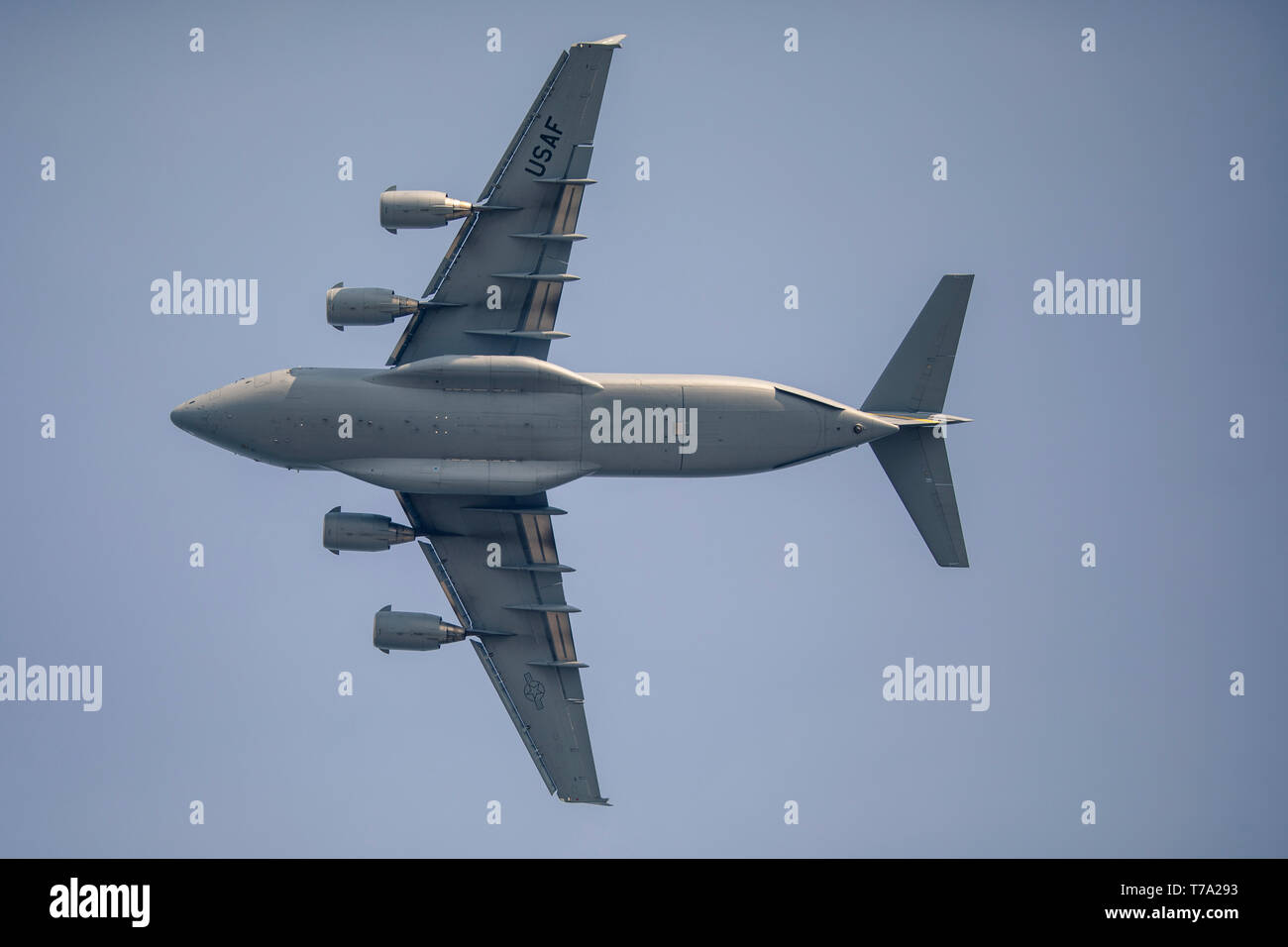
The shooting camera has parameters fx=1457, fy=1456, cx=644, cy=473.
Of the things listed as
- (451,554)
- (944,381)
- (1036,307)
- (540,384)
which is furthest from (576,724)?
(1036,307)

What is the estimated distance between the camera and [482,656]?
163 ft

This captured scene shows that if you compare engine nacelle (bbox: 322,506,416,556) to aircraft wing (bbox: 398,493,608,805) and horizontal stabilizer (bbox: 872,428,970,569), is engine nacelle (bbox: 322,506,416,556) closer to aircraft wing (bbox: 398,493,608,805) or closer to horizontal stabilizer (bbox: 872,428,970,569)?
aircraft wing (bbox: 398,493,608,805)

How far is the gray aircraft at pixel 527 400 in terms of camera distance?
1795 inches

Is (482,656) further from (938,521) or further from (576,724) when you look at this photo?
(938,521)

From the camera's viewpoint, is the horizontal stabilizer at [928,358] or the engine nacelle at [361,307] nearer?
the engine nacelle at [361,307]

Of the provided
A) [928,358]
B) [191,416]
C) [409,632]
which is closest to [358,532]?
[409,632]

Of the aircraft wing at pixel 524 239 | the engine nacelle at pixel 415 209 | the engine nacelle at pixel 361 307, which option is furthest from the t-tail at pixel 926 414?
the engine nacelle at pixel 361 307

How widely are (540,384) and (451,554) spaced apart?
705cm

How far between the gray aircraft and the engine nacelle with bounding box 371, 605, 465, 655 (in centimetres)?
270

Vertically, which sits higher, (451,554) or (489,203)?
(489,203)

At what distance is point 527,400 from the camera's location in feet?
151

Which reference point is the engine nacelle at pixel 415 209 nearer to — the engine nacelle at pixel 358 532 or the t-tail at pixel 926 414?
the engine nacelle at pixel 358 532

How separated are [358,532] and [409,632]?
3811 millimetres

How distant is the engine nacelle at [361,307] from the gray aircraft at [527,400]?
0.06 m
